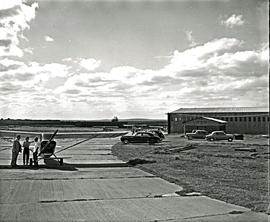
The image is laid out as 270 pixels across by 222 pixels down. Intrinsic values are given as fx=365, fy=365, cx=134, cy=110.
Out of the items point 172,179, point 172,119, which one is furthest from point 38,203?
point 172,119

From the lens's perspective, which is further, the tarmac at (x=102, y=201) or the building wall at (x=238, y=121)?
the building wall at (x=238, y=121)

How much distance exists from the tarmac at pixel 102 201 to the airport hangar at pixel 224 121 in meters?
46.3

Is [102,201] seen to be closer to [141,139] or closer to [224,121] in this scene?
[141,139]

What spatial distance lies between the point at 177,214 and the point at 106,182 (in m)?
4.48

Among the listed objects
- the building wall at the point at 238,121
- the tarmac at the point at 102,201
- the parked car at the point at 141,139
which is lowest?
the tarmac at the point at 102,201

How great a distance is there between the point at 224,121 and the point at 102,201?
55.0m

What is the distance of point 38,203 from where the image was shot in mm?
7949

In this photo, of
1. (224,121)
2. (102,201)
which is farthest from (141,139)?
(224,121)

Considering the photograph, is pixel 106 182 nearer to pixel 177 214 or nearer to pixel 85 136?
pixel 177 214

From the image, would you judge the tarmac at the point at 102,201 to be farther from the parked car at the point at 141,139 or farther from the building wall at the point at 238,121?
the building wall at the point at 238,121

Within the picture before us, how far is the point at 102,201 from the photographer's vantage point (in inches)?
326

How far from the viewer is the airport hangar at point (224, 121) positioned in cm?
5759

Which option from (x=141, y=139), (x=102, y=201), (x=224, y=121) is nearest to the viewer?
(x=102, y=201)

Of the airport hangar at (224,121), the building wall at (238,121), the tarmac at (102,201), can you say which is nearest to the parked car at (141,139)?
the tarmac at (102,201)
